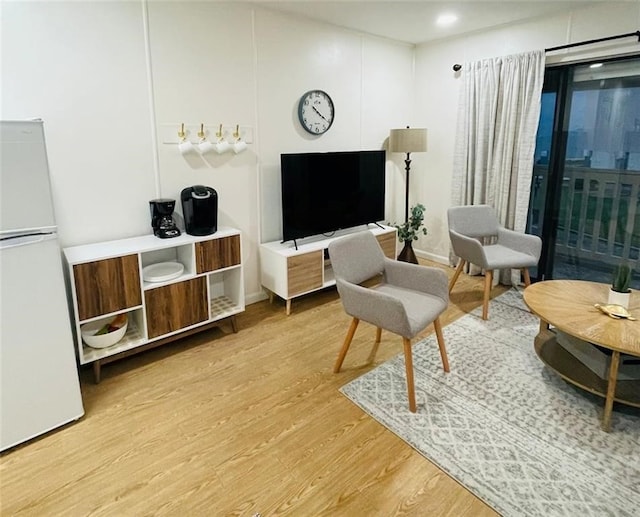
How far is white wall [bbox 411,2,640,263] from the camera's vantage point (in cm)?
329

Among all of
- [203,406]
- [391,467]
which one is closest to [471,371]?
[391,467]

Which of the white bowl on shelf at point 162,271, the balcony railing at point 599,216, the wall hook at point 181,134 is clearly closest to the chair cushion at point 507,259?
the balcony railing at point 599,216

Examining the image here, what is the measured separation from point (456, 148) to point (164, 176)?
119 inches

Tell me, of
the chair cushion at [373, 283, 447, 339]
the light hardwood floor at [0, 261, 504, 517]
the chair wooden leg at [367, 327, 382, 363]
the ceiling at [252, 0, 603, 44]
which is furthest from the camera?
the ceiling at [252, 0, 603, 44]

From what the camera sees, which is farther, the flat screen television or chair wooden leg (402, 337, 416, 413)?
the flat screen television

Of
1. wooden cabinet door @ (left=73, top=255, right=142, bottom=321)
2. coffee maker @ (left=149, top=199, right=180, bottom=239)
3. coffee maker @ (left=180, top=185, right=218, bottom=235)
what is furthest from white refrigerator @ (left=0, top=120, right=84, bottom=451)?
coffee maker @ (left=180, top=185, right=218, bottom=235)

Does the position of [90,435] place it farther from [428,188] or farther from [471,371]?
[428,188]

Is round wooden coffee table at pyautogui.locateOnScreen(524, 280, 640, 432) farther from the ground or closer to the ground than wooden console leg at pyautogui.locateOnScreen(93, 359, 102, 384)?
farther from the ground

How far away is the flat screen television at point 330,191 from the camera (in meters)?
3.52

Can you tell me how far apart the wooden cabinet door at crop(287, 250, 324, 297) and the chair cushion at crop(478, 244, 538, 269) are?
143 cm

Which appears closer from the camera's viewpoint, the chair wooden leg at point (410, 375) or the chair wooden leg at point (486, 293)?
the chair wooden leg at point (410, 375)

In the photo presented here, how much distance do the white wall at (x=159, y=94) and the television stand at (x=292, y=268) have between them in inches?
5.6

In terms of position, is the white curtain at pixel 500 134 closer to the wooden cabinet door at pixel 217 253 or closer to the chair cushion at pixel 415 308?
the chair cushion at pixel 415 308

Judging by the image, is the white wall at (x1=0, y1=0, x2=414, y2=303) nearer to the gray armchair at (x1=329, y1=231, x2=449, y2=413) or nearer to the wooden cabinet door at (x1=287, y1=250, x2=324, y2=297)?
the wooden cabinet door at (x1=287, y1=250, x2=324, y2=297)
